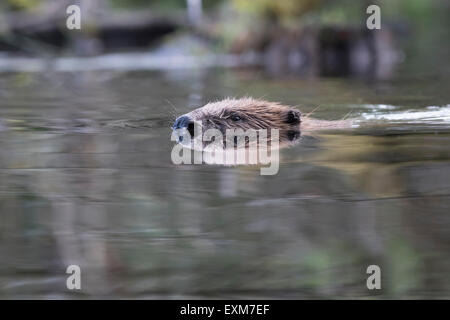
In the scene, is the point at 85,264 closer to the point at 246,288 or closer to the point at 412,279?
the point at 246,288

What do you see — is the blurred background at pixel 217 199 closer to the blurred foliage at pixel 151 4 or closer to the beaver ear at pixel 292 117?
the beaver ear at pixel 292 117

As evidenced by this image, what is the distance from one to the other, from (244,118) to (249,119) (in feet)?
0.17

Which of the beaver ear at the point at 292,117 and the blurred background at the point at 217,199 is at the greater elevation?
the beaver ear at the point at 292,117

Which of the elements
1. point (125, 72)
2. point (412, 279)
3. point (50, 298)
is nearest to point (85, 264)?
point (50, 298)

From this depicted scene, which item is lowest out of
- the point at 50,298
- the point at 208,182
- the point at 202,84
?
the point at 50,298

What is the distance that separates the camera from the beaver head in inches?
256

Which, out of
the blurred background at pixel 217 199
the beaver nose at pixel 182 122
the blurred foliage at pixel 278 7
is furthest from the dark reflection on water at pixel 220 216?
the blurred foliage at pixel 278 7

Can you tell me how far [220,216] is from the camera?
4305 mm

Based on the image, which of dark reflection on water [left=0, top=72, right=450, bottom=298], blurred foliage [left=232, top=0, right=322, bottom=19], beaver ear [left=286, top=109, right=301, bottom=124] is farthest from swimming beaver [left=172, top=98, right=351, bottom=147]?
blurred foliage [left=232, top=0, right=322, bottom=19]

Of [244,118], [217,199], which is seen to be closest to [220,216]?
[217,199]

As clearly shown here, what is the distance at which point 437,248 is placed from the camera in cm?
368

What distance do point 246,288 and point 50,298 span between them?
2.54 feet

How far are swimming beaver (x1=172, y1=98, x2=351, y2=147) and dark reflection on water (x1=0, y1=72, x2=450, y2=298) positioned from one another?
0.90 ft

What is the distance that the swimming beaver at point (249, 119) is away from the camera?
6512 mm
